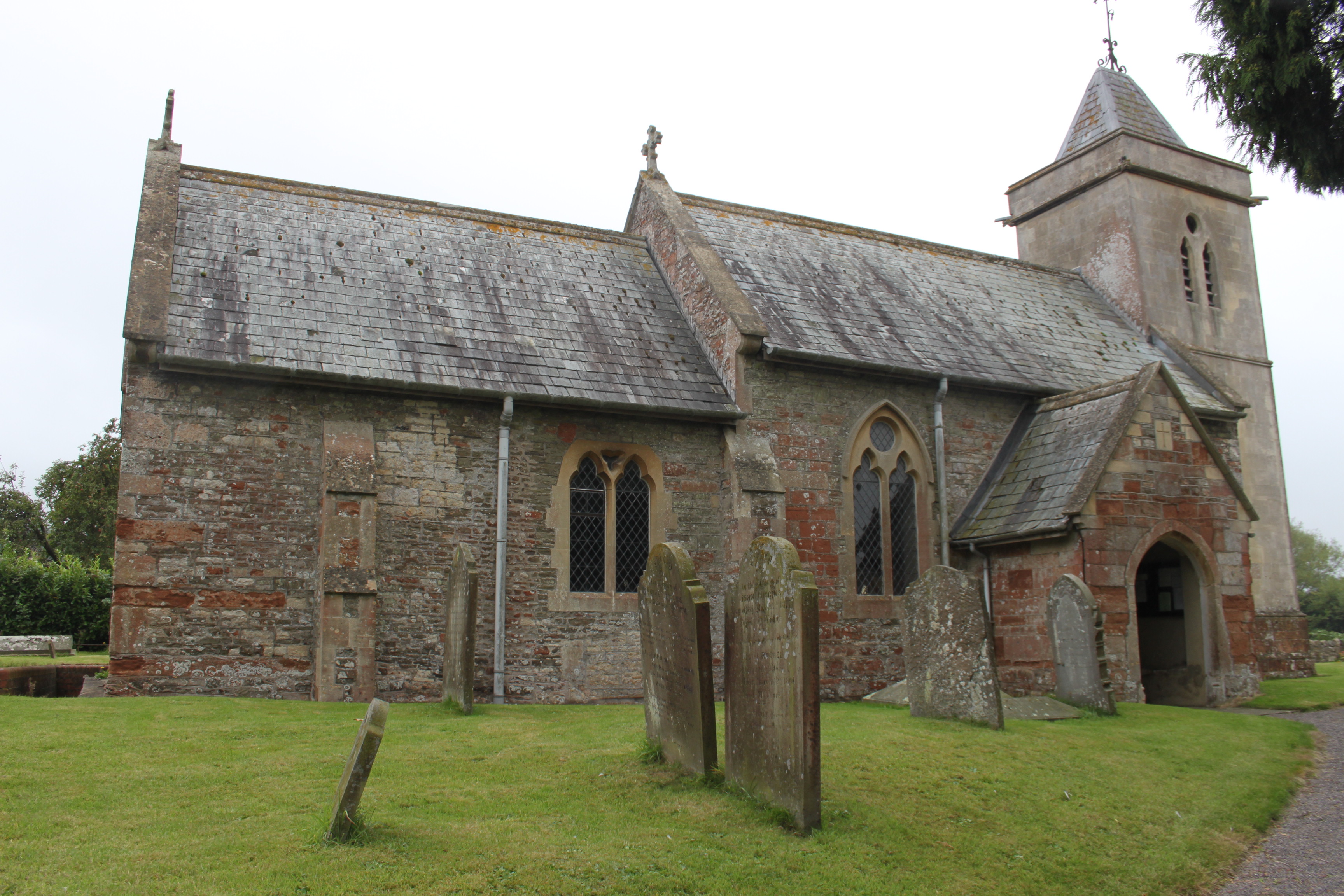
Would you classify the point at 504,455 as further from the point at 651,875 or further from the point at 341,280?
the point at 651,875

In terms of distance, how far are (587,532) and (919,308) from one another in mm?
8727

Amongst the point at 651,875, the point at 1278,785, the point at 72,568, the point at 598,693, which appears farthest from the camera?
the point at 72,568

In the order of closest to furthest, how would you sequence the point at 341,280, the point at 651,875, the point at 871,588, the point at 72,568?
1. the point at 651,875
2. the point at 341,280
3. the point at 871,588
4. the point at 72,568

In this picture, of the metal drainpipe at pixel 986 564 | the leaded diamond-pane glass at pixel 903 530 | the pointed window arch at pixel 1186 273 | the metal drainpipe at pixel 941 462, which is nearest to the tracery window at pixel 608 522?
the leaded diamond-pane glass at pixel 903 530

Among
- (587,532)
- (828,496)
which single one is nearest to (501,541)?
(587,532)

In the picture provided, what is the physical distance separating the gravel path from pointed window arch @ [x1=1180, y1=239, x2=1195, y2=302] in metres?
15.6

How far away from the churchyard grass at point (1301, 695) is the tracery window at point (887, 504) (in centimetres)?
553

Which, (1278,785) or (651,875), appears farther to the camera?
(1278,785)

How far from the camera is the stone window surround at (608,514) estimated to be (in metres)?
14.2

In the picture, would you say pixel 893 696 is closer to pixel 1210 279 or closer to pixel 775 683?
pixel 775 683

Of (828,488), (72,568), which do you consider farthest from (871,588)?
(72,568)

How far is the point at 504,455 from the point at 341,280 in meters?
4.11

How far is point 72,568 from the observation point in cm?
2544

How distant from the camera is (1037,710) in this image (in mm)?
11898
